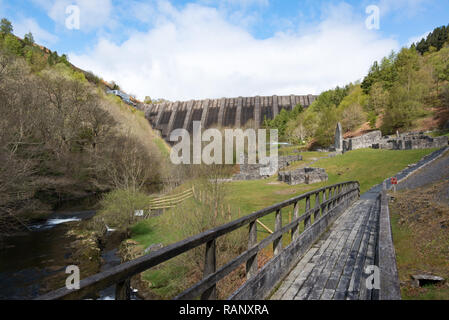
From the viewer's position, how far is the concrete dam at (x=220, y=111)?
110 m

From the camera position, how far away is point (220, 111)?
376 feet

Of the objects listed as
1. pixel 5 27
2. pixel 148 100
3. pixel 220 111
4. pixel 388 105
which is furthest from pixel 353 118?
pixel 148 100

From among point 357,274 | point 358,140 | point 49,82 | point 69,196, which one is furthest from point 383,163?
point 49,82

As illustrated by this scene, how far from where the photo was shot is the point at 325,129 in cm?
6588

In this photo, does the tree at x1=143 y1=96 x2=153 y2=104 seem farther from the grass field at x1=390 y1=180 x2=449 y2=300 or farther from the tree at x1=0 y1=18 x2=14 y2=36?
the grass field at x1=390 y1=180 x2=449 y2=300

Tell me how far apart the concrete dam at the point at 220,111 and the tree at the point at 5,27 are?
175 feet

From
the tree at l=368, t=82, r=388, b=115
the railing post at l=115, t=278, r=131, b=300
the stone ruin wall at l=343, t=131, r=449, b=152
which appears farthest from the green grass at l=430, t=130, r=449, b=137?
the railing post at l=115, t=278, r=131, b=300

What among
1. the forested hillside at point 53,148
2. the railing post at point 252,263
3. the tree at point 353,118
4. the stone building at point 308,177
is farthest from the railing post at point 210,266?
the tree at point 353,118

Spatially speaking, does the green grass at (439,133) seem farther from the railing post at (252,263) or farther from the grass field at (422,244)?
the railing post at (252,263)

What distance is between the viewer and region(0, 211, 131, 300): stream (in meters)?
11.5

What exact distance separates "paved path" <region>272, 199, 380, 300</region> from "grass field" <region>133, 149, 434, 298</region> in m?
5.79

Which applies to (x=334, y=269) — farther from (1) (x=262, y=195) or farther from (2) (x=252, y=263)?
(1) (x=262, y=195)

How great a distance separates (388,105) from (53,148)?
60.6 meters

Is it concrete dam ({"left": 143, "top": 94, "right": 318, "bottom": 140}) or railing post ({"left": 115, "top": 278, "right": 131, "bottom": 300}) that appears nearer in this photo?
railing post ({"left": 115, "top": 278, "right": 131, "bottom": 300})
